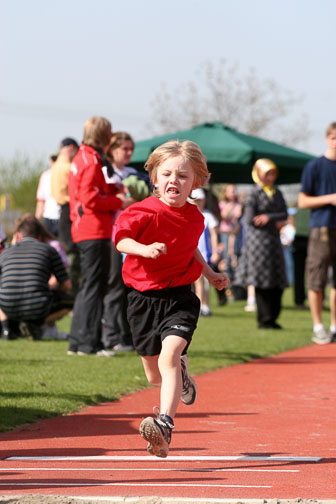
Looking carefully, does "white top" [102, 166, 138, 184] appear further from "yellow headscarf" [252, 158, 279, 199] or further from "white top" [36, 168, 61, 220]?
"white top" [36, 168, 61, 220]

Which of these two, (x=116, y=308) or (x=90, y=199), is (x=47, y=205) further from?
(x=90, y=199)

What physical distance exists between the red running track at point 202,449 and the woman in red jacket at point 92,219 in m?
1.78

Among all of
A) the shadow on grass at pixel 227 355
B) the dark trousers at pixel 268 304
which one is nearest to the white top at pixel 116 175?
the shadow on grass at pixel 227 355

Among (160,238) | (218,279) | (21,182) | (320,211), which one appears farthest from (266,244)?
(21,182)

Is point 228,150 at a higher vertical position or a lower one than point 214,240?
higher

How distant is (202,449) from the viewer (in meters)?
5.34

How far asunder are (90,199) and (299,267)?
10419 millimetres

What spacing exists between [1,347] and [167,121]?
52386mm

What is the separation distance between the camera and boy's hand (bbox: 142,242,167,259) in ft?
15.9

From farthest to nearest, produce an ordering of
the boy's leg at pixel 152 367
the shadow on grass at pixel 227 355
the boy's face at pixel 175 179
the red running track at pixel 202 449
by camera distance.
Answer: the shadow on grass at pixel 227 355 → the boy's leg at pixel 152 367 → the boy's face at pixel 175 179 → the red running track at pixel 202 449

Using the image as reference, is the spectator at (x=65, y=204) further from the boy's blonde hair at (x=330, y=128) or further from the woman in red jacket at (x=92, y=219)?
the boy's blonde hair at (x=330, y=128)

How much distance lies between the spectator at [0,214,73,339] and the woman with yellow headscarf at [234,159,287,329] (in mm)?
3062

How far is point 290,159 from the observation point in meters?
17.5

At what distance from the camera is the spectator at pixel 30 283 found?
36.4 feet
